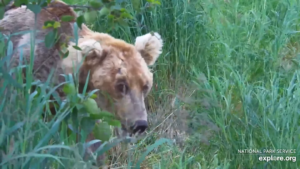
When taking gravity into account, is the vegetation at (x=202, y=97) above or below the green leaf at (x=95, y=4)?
below

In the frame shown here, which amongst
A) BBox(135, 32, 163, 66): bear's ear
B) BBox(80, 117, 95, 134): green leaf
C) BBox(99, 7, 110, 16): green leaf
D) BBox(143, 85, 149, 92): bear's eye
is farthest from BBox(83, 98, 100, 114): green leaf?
BBox(135, 32, 163, 66): bear's ear

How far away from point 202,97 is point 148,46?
0.64m

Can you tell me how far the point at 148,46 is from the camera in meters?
4.33

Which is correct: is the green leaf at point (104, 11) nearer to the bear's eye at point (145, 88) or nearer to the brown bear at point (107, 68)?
the brown bear at point (107, 68)

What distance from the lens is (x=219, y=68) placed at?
511 cm

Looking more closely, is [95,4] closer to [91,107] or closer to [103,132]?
[91,107]

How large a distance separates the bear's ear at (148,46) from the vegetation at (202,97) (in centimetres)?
25

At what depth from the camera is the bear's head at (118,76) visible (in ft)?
12.8

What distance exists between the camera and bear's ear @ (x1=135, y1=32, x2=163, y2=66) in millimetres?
4277

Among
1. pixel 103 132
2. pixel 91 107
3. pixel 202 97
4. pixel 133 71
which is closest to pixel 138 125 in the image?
pixel 133 71

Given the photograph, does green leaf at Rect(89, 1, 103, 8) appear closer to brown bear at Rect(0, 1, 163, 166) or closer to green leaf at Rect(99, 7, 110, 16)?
green leaf at Rect(99, 7, 110, 16)

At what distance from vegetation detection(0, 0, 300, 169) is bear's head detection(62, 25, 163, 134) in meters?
0.21

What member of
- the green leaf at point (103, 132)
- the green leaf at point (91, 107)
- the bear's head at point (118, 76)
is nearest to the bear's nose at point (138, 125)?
the bear's head at point (118, 76)

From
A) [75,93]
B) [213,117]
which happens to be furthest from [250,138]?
[75,93]
